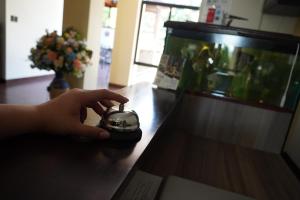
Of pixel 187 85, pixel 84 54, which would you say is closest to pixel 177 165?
pixel 187 85

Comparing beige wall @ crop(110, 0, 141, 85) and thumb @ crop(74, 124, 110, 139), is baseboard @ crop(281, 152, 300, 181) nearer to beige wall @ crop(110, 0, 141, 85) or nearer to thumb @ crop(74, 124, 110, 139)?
thumb @ crop(74, 124, 110, 139)

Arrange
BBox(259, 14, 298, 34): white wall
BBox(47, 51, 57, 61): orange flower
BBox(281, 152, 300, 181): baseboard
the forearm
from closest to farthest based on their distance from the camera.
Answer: the forearm → BBox(281, 152, 300, 181): baseboard → BBox(47, 51, 57, 61): orange flower → BBox(259, 14, 298, 34): white wall

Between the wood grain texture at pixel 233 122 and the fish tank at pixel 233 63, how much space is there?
6cm

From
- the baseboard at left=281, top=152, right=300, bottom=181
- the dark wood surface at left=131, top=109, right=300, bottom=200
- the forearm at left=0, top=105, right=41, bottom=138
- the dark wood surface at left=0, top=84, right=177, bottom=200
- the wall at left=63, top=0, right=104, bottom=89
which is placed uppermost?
the wall at left=63, top=0, right=104, bottom=89

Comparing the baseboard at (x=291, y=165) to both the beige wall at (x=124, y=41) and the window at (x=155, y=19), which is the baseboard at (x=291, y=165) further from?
the beige wall at (x=124, y=41)

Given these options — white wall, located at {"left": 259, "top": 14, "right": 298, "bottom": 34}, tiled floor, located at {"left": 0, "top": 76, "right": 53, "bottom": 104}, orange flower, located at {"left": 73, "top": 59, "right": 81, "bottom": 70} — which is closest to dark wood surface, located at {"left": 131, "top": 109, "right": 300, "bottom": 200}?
orange flower, located at {"left": 73, "top": 59, "right": 81, "bottom": 70}

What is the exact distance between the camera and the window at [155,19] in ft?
16.5

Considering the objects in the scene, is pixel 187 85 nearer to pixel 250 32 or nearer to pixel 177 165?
pixel 250 32

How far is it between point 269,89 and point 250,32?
30 centimetres

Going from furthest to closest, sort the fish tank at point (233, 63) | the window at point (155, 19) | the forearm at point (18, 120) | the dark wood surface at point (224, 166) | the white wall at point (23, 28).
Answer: the window at point (155, 19) → the white wall at point (23, 28) → the fish tank at point (233, 63) → the dark wood surface at point (224, 166) → the forearm at point (18, 120)

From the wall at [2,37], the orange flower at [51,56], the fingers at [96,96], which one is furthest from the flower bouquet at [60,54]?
the wall at [2,37]

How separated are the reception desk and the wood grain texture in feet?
0.05

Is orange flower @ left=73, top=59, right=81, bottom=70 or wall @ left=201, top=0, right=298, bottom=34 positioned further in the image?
wall @ left=201, top=0, right=298, bottom=34

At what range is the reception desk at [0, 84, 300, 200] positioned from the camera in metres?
0.34
